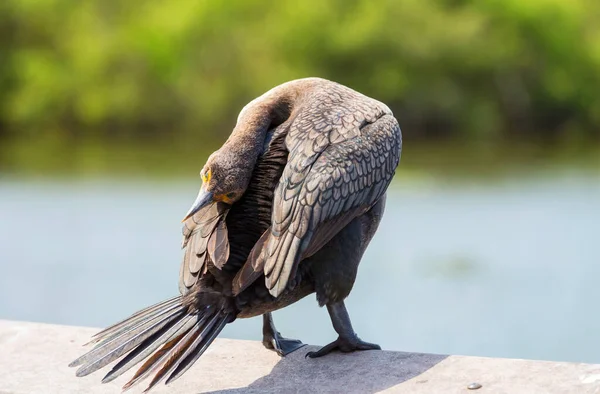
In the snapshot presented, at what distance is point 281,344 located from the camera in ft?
10.9

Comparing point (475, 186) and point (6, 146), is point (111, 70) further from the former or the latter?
point (475, 186)

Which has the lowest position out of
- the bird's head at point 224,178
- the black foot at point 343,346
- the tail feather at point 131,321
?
the black foot at point 343,346

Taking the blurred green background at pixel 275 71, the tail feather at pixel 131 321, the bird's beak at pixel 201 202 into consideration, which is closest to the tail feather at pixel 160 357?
the tail feather at pixel 131 321

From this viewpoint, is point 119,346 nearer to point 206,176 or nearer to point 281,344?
point 206,176

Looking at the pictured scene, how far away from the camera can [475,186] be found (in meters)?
14.4

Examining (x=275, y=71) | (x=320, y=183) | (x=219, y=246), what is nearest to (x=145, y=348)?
(x=219, y=246)

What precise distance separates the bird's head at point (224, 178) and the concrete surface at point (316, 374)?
24.1 inches

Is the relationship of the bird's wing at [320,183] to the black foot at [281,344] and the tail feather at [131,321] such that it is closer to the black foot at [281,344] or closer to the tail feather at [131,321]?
the tail feather at [131,321]

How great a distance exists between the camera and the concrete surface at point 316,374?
2.80 m

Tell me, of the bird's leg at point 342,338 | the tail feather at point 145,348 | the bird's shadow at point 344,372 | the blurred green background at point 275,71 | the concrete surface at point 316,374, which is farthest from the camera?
the blurred green background at point 275,71

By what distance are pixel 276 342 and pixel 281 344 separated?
0.09 feet

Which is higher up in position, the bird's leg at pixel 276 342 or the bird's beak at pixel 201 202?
the bird's beak at pixel 201 202

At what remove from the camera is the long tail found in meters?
2.68

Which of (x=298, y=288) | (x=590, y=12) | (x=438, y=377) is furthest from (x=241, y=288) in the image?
(x=590, y=12)
